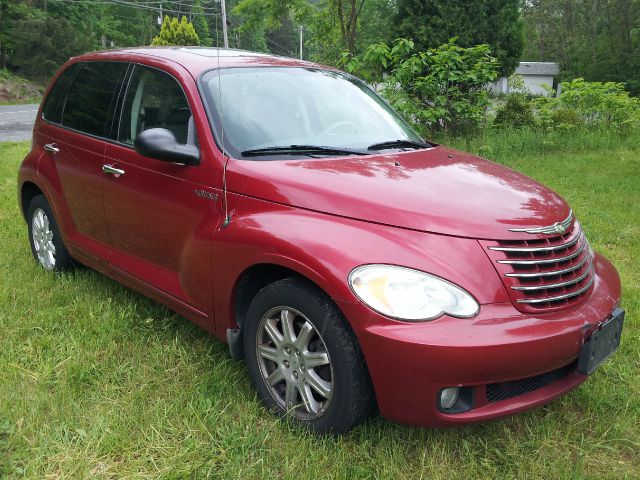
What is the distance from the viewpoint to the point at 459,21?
13547 millimetres

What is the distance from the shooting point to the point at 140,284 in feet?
10.9

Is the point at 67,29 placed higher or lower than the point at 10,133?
higher

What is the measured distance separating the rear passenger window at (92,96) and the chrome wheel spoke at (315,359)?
2.07 metres

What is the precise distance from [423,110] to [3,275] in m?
5.92

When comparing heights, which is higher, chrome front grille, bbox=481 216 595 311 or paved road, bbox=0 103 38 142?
chrome front grille, bbox=481 216 595 311

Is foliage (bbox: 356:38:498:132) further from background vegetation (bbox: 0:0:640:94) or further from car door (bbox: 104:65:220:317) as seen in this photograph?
car door (bbox: 104:65:220:317)

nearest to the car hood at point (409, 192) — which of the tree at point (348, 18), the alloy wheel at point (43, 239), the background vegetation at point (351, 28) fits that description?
the background vegetation at point (351, 28)

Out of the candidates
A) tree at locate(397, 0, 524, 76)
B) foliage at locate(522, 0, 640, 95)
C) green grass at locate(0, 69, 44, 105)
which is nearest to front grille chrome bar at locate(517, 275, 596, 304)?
tree at locate(397, 0, 524, 76)

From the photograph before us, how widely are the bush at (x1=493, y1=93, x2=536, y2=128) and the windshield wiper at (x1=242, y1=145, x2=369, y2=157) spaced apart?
9967 millimetres

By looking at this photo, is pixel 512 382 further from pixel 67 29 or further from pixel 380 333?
pixel 67 29

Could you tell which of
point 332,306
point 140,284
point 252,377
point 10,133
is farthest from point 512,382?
point 10,133

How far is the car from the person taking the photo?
2109mm

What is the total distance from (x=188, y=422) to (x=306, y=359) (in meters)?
0.64

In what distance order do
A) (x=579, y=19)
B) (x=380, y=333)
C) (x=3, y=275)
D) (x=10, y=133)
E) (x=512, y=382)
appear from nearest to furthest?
(x=380, y=333) → (x=512, y=382) → (x=3, y=275) → (x=10, y=133) → (x=579, y=19)
